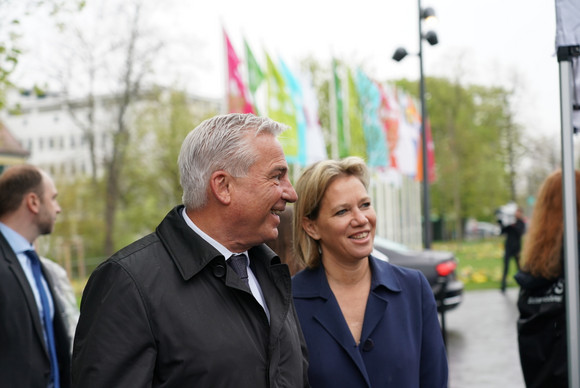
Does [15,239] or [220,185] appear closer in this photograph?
[220,185]

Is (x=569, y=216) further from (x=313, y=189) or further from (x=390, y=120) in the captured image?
(x=390, y=120)

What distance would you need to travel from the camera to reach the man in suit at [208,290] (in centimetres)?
188

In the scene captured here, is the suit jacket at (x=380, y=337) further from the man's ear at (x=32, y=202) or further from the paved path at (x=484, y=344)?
the paved path at (x=484, y=344)

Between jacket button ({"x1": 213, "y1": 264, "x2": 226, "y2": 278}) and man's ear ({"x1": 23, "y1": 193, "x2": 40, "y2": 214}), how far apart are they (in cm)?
225

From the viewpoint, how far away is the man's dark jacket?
186 centimetres

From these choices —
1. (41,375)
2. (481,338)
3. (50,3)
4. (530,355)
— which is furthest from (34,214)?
(481,338)

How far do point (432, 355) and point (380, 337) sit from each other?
0.86 feet

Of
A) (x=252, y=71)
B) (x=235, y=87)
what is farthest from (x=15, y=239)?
(x=252, y=71)

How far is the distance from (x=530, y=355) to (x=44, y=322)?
2.72 meters

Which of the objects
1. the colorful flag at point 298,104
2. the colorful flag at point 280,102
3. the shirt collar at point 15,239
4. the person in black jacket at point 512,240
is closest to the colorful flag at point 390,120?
the colorful flag at point 298,104

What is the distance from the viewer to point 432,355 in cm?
288

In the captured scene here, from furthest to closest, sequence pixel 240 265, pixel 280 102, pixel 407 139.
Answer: pixel 407 139 < pixel 280 102 < pixel 240 265

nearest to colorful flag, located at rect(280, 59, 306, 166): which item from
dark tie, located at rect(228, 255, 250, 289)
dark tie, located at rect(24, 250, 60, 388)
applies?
dark tie, located at rect(24, 250, 60, 388)

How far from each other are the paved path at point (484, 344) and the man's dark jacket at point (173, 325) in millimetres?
5899
